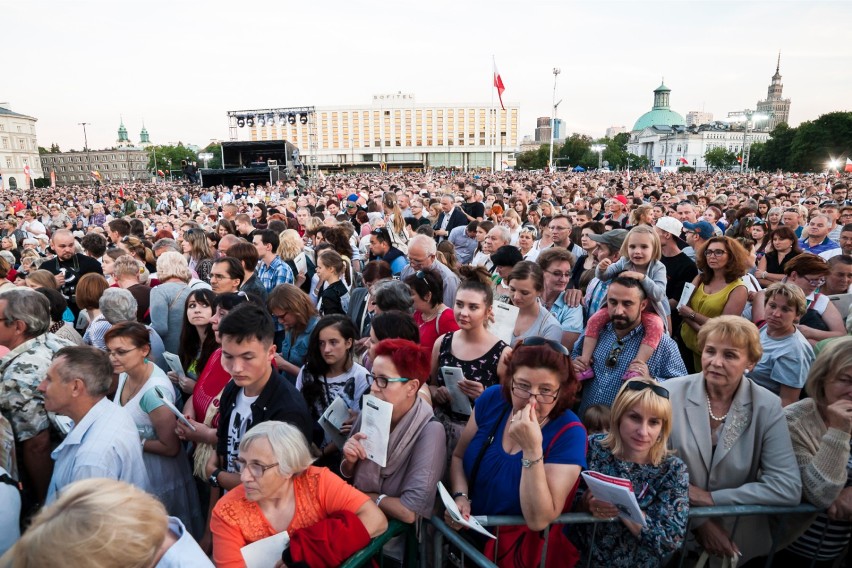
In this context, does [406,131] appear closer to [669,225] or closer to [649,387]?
[669,225]

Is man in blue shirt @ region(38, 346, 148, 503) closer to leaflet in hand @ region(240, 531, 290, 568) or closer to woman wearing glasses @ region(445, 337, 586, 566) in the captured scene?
leaflet in hand @ region(240, 531, 290, 568)

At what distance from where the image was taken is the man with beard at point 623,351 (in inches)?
127

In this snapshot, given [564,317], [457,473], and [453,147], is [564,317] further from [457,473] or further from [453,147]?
[453,147]

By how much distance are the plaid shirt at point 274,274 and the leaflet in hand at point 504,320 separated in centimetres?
305

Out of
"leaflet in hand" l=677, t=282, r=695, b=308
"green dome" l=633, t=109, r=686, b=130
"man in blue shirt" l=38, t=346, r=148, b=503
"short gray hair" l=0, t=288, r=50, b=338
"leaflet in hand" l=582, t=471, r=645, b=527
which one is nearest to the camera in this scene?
"leaflet in hand" l=582, t=471, r=645, b=527

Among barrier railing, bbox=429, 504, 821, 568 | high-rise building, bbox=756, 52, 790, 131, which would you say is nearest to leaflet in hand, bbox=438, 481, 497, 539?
barrier railing, bbox=429, 504, 821, 568

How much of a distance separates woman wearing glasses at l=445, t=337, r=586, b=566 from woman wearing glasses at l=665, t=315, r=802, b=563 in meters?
0.67

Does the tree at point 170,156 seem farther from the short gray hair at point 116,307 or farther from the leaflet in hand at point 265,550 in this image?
the leaflet in hand at point 265,550

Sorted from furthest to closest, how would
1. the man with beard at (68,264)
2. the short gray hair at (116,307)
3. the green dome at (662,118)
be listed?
the green dome at (662,118) < the man with beard at (68,264) < the short gray hair at (116,307)

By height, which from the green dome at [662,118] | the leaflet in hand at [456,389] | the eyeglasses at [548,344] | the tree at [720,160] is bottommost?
the leaflet in hand at [456,389]

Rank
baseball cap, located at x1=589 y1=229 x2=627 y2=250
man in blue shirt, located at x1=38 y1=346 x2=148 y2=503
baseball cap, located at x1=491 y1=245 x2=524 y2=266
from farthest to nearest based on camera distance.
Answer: baseball cap, located at x1=589 y1=229 x2=627 y2=250, baseball cap, located at x1=491 y1=245 x2=524 y2=266, man in blue shirt, located at x1=38 y1=346 x2=148 y2=503

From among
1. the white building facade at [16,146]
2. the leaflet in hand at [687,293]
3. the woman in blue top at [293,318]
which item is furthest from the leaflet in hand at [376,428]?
the white building facade at [16,146]

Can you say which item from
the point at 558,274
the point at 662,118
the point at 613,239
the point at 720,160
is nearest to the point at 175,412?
the point at 558,274

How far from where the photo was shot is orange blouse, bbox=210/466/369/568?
2.05 metres
